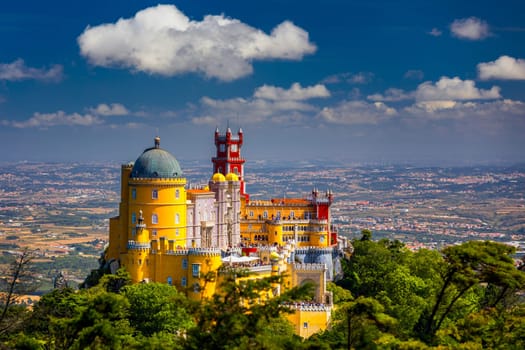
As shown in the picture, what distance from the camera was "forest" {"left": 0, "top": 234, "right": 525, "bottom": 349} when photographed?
4184cm

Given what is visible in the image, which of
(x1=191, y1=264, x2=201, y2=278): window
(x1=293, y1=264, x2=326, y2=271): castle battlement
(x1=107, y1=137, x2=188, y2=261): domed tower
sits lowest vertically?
(x1=293, y1=264, x2=326, y2=271): castle battlement

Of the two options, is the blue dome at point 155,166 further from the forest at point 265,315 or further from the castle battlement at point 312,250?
the castle battlement at point 312,250

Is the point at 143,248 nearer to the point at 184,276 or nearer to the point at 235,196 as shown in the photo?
the point at 184,276

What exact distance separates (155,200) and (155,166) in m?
3.69

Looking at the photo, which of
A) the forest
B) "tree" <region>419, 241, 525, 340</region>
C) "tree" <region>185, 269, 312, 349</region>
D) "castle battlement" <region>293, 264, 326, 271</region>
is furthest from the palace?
"tree" <region>185, 269, 312, 349</region>

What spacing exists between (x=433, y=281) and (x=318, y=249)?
1579 cm

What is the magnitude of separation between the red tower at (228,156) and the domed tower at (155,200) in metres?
26.9

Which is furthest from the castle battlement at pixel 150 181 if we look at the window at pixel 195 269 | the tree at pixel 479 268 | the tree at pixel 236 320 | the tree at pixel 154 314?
the tree at pixel 236 320

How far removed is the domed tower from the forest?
24.9 feet

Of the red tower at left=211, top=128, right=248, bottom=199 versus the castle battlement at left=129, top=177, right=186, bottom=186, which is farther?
the red tower at left=211, top=128, right=248, bottom=199

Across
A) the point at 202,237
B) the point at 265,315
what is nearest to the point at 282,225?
the point at 202,237

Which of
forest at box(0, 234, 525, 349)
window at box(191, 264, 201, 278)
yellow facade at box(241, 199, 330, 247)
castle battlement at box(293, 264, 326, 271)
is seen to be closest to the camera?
forest at box(0, 234, 525, 349)

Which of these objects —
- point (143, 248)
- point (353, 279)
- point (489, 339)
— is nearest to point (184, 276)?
point (143, 248)

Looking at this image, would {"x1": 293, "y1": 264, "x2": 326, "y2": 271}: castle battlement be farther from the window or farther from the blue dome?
the blue dome
